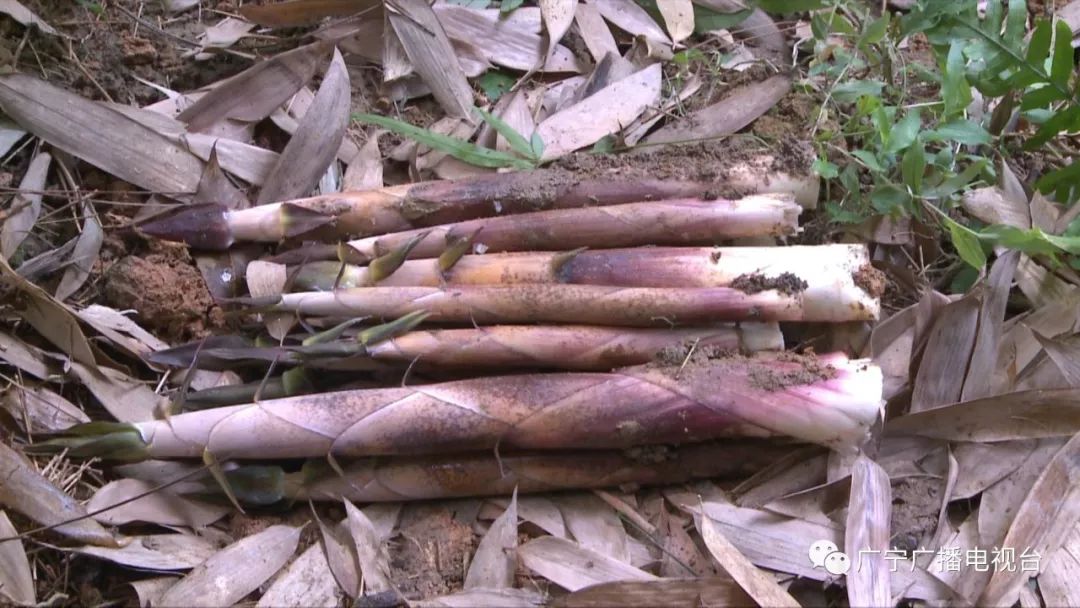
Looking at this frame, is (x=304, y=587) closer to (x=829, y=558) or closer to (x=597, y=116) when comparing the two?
(x=829, y=558)

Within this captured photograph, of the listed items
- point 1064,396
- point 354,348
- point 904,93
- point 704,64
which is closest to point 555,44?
point 704,64

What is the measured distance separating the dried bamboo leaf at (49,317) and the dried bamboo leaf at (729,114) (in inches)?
37.1

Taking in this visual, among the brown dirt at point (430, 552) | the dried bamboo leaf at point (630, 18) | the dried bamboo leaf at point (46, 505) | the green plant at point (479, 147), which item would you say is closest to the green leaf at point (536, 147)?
the green plant at point (479, 147)

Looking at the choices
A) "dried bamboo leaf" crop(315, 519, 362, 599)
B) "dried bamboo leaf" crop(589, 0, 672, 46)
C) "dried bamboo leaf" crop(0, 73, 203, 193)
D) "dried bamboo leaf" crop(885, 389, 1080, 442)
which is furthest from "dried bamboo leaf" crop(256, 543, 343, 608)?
"dried bamboo leaf" crop(589, 0, 672, 46)

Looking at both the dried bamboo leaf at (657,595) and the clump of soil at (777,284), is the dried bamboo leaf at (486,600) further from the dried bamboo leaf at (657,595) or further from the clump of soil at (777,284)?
the clump of soil at (777,284)

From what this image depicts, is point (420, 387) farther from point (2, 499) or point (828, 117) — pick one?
point (828, 117)

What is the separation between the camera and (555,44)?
161 cm

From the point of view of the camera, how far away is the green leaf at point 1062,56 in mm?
1257

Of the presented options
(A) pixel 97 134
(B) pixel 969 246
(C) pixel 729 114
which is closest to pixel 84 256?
(A) pixel 97 134

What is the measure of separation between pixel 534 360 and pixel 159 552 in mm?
540

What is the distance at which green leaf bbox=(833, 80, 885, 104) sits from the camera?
4.50 ft

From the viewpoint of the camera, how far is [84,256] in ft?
4.30

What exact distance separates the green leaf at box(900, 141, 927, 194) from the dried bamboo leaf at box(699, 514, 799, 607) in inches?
23.1

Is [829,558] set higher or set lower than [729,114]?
lower
